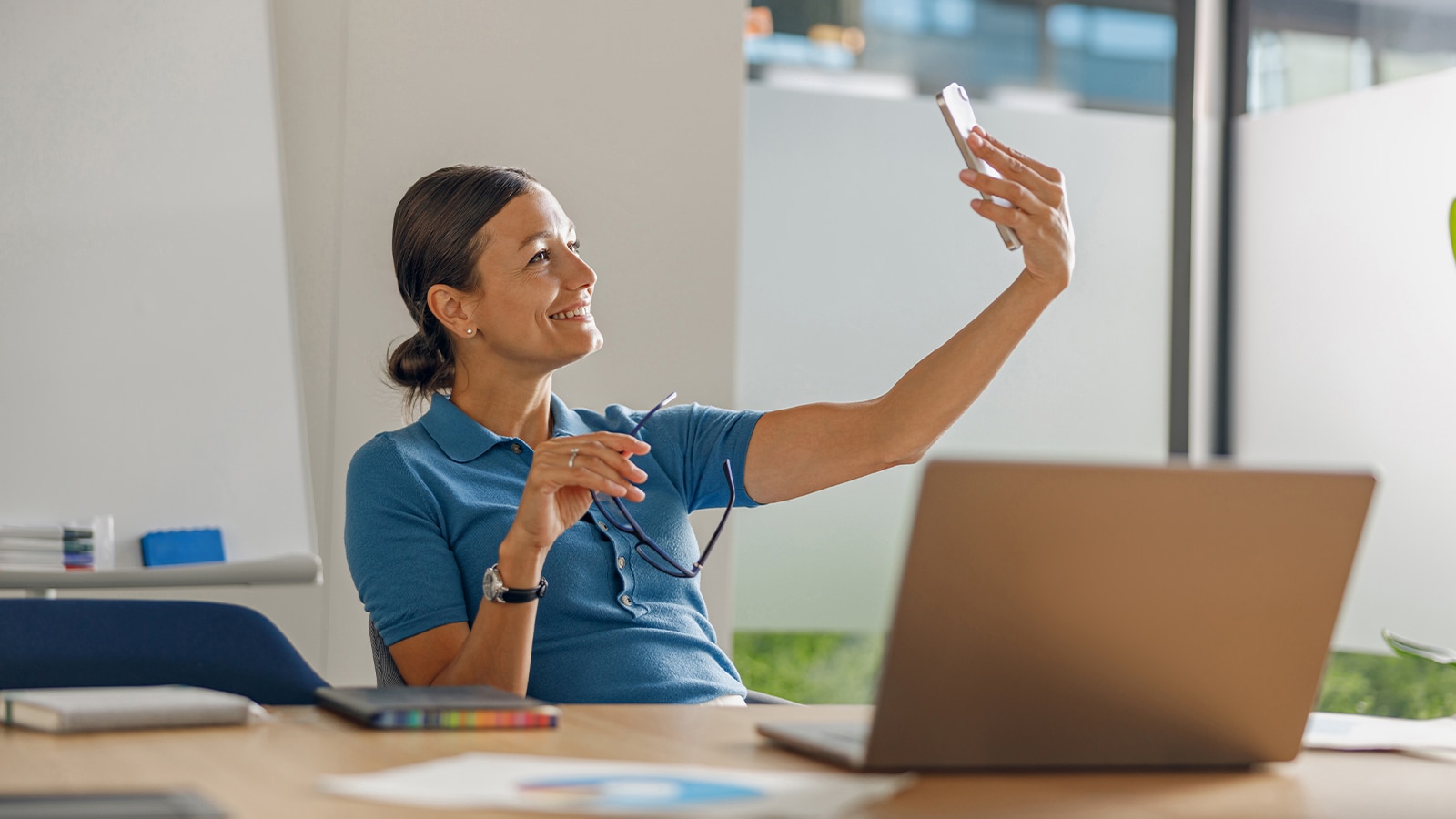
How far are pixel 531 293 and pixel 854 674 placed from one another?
1.79m

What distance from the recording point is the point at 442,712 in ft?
3.60

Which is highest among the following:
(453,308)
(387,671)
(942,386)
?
(453,308)

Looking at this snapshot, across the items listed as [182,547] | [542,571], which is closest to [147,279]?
[182,547]

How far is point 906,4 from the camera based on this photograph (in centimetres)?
353

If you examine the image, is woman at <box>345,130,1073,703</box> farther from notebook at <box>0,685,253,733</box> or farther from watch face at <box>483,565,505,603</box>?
notebook at <box>0,685,253,733</box>

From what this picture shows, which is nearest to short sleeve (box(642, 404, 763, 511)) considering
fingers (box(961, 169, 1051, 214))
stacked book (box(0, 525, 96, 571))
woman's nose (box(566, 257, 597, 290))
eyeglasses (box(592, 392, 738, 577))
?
eyeglasses (box(592, 392, 738, 577))

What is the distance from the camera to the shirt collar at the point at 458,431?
1.88 metres

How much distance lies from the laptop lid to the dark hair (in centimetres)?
128

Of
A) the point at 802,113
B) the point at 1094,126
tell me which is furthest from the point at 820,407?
the point at 1094,126

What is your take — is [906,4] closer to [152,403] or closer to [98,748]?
[152,403]

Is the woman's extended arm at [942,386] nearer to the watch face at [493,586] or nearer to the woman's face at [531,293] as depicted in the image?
the woman's face at [531,293]

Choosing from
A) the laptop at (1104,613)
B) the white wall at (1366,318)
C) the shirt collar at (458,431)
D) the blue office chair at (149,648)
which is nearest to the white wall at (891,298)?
the white wall at (1366,318)

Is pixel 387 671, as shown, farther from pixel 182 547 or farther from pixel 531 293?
pixel 182 547

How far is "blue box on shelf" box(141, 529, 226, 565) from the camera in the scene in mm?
2383
